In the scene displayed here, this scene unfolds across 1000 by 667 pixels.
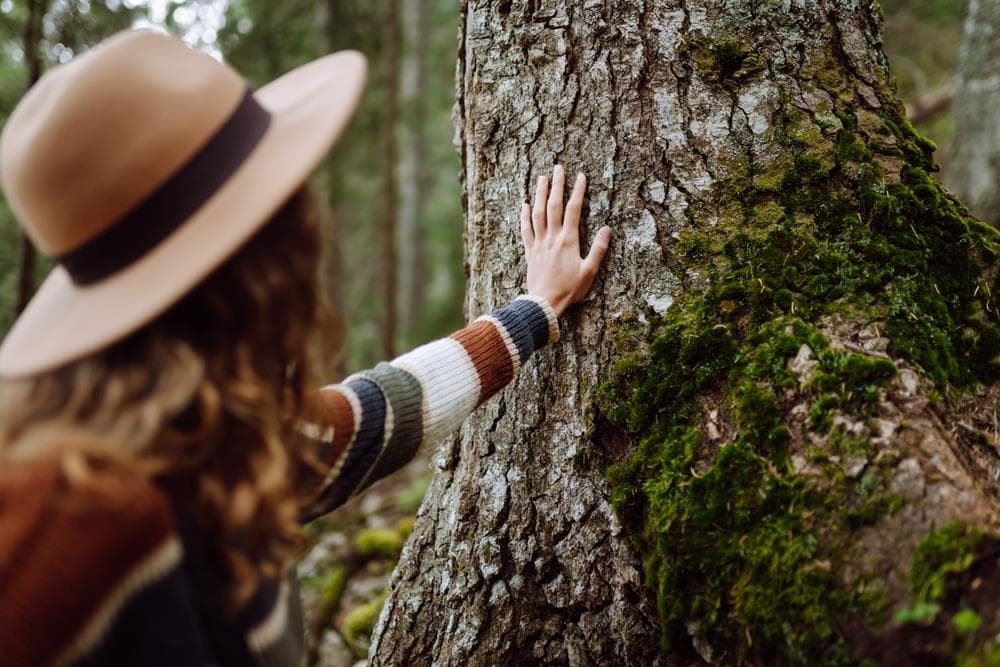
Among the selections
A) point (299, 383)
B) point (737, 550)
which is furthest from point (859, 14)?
point (299, 383)

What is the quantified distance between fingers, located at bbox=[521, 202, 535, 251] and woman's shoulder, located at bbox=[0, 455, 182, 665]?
1.45 m

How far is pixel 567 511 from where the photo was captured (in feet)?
7.13

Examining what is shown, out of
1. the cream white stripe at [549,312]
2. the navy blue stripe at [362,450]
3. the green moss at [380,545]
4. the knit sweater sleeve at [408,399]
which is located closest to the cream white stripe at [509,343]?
the knit sweater sleeve at [408,399]

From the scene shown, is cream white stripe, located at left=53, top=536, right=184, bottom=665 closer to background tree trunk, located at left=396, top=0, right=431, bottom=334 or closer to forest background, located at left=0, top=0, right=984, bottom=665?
forest background, located at left=0, top=0, right=984, bottom=665

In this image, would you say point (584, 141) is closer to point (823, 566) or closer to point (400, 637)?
point (823, 566)

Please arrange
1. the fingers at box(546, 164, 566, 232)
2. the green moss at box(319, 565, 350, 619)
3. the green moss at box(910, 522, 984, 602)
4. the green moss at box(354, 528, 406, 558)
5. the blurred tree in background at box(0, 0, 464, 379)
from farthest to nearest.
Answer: the blurred tree in background at box(0, 0, 464, 379) → the green moss at box(354, 528, 406, 558) → the green moss at box(319, 565, 350, 619) → the fingers at box(546, 164, 566, 232) → the green moss at box(910, 522, 984, 602)

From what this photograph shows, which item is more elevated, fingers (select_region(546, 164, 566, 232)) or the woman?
the woman

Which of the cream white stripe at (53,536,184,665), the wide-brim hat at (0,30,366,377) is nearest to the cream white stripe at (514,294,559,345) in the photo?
the wide-brim hat at (0,30,366,377)

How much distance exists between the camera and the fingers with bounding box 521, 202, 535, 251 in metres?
2.32

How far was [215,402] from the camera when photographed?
129 cm

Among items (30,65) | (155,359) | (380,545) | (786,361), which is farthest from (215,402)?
(30,65)

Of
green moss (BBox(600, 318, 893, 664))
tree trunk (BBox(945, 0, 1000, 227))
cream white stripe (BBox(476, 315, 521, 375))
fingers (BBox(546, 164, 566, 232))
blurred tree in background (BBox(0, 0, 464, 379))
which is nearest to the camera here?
green moss (BBox(600, 318, 893, 664))

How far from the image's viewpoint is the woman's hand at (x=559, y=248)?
2.19 meters

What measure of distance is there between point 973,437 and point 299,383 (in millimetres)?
1650
